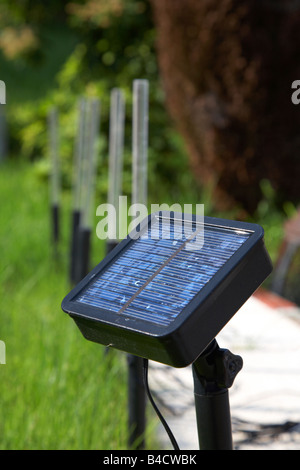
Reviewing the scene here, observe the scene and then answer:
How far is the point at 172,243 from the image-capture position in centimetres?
128

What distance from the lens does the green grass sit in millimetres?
2160

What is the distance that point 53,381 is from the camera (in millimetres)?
2459

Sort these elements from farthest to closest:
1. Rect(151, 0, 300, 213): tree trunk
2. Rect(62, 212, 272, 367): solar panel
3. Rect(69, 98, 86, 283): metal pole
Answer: Rect(151, 0, 300, 213): tree trunk
Rect(69, 98, 86, 283): metal pole
Rect(62, 212, 272, 367): solar panel

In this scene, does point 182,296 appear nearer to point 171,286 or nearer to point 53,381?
point 171,286

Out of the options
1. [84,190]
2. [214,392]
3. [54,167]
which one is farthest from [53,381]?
[54,167]

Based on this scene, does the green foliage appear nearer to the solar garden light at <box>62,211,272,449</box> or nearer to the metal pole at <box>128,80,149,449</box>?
the metal pole at <box>128,80,149,449</box>

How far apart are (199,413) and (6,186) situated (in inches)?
244

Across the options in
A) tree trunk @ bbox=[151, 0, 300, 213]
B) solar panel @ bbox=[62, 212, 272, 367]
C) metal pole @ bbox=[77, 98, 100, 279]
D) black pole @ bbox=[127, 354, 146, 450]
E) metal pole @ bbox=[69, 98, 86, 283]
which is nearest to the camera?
solar panel @ bbox=[62, 212, 272, 367]

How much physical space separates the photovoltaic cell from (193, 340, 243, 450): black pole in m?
0.14

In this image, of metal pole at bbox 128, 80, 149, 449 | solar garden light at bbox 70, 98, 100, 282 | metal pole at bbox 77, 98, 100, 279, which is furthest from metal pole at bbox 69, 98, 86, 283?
metal pole at bbox 128, 80, 149, 449

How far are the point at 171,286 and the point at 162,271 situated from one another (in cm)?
5

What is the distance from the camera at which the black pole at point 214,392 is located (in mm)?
1233
